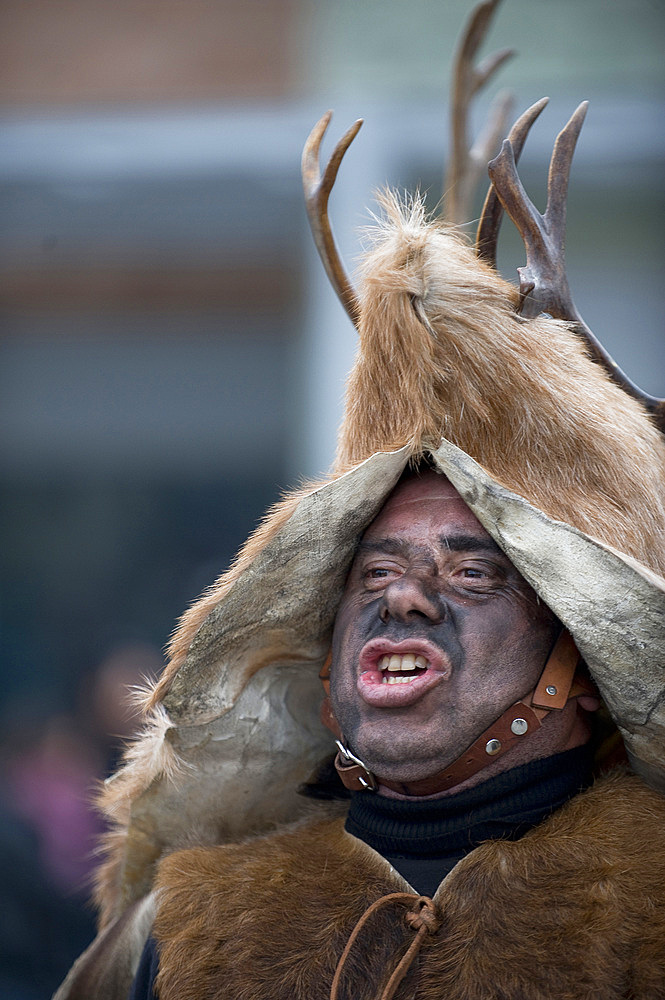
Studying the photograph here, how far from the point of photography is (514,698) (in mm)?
1422

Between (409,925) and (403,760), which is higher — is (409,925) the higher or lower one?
the lower one

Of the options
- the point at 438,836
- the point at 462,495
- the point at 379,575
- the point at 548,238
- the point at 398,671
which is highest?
the point at 548,238

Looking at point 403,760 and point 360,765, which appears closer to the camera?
point 403,760

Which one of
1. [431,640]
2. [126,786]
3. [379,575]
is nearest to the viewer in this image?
[431,640]

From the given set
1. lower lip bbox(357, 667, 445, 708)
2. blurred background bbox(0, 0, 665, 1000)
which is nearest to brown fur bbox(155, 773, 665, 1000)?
lower lip bbox(357, 667, 445, 708)

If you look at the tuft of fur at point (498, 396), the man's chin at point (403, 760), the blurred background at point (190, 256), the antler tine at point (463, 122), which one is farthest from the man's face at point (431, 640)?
the blurred background at point (190, 256)

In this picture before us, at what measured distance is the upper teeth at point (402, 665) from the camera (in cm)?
144

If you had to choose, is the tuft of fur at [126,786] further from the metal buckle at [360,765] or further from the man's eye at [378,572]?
the man's eye at [378,572]

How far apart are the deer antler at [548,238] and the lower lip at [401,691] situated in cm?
60

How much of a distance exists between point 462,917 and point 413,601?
0.45 metres

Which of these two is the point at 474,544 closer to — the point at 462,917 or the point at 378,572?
the point at 378,572

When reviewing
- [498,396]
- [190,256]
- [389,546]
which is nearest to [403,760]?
[389,546]

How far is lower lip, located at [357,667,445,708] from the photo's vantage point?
140 cm

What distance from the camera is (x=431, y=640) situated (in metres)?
1.43
